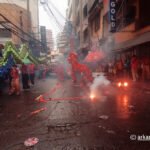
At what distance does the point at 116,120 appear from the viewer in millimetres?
7105

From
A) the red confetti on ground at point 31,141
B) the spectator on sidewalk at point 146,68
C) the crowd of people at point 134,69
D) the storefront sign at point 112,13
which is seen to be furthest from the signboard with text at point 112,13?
the red confetti on ground at point 31,141

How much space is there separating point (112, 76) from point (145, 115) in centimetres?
1336

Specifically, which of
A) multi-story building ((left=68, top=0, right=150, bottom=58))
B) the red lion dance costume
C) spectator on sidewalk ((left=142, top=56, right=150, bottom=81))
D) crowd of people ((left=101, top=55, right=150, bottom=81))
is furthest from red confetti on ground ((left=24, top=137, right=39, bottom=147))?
spectator on sidewalk ((left=142, top=56, right=150, bottom=81))

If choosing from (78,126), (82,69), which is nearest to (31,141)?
(78,126)

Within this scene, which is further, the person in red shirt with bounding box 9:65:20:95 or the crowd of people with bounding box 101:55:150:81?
the crowd of people with bounding box 101:55:150:81

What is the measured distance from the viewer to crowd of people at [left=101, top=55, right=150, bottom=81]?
17062 millimetres

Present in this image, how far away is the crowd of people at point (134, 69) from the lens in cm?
1706

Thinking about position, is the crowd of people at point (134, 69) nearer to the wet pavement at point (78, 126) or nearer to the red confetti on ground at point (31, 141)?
the wet pavement at point (78, 126)

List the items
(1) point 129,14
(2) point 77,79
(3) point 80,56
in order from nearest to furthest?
(1) point 129,14 → (2) point 77,79 → (3) point 80,56

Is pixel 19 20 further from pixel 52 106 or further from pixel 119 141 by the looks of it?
pixel 119 141

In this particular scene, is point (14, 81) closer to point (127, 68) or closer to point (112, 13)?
point (127, 68)

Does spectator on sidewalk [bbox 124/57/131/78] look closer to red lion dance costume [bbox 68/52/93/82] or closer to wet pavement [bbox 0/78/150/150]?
red lion dance costume [bbox 68/52/93/82]

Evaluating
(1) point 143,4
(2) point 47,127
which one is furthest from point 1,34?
(2) point 47,127

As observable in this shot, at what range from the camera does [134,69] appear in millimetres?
17109
